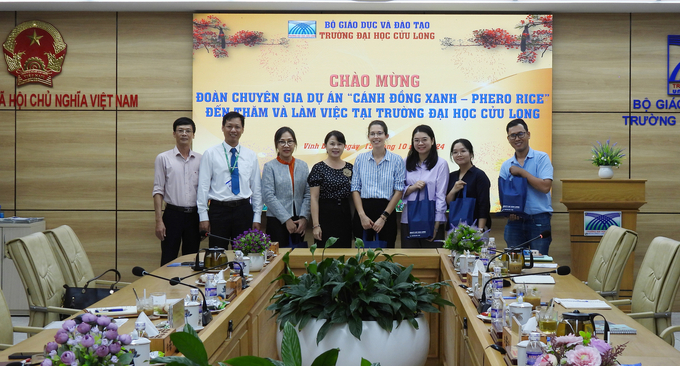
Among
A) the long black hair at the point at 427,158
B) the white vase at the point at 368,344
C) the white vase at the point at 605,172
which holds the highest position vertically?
the long black hair at the point at 427,158

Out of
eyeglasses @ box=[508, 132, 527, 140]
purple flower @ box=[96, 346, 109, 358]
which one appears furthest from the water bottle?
eyeglasses @ box=[508, 132, 527, 140]

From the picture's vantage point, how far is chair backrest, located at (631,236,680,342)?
9.66 feet

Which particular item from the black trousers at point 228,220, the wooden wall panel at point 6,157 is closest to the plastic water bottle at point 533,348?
the black trousers at point 228,220

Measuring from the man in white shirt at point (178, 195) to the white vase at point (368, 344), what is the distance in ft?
10.7

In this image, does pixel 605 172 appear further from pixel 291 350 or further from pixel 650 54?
pixel 291 350

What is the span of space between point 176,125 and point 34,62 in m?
2.10

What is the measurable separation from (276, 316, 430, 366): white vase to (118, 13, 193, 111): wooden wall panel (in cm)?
445

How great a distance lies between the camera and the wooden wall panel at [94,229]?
6.10m

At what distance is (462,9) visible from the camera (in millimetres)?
5828

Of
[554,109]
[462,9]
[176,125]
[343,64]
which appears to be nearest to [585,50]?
[554,109]

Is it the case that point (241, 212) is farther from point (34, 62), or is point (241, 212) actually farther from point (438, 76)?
point (34, 62)

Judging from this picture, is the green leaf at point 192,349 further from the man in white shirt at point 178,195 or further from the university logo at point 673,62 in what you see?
the university logo at point 673,62

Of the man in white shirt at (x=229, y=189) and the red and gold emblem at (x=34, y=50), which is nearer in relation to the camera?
the man in white shirt at (x=229, y=189)

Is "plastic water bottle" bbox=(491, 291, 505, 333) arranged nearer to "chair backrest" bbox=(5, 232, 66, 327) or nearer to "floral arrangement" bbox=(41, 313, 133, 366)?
"floral arrangement" bbox=(41, 313, 133, 366)
